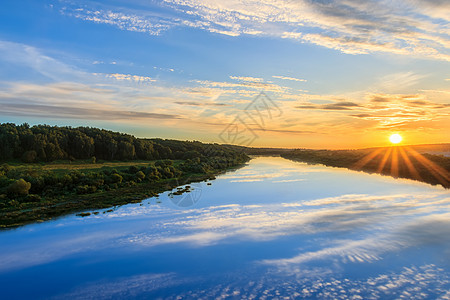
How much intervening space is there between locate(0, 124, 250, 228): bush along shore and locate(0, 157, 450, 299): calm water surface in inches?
119

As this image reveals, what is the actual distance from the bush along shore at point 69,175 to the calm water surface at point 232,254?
3014mm

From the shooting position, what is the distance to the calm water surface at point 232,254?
345 inches

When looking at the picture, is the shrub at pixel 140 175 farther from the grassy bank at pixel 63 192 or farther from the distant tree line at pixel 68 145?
the distant tree line at pixel 68 145

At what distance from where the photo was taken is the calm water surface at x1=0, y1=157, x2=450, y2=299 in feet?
28.8

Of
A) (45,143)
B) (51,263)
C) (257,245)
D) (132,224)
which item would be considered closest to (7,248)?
(51,263)

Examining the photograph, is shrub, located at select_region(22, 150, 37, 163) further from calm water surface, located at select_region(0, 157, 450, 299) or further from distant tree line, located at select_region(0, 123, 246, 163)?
calm water surface, located at select_region(0, 157, 450, 299)

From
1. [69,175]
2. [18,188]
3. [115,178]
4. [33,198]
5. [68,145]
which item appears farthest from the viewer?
[68,145]

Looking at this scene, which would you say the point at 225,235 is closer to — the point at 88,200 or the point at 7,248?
the point at 7,248

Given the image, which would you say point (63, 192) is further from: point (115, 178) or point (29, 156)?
point (29, 156)

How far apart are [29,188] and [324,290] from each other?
793 inches

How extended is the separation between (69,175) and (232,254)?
17.9m

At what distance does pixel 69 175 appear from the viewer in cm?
2312

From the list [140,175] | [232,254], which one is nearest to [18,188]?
[140,175]

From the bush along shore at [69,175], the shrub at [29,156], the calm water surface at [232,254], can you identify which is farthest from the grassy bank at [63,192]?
the shrub at [29,156]
